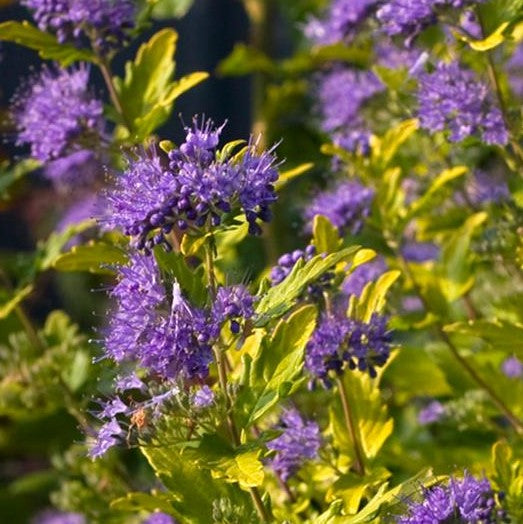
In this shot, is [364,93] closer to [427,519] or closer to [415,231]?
[415,231]

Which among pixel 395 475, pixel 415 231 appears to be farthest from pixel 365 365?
pixel 415 231

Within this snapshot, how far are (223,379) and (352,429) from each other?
1.20 ft

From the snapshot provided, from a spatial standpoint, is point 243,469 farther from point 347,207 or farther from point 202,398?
point 347,207

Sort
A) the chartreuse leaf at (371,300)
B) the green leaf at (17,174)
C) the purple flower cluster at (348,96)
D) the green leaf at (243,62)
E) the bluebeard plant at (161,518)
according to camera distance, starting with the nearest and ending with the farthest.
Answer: the chartreuse leaf at (371,300)
the bluebeard plant at (161,518)
the green leaf at (17,174)
the purple flower cluster at (348,96)
the green leaf at (243,62)

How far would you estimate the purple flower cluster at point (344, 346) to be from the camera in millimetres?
1792

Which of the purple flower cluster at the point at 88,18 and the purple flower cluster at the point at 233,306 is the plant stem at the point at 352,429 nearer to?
the purple flower cluster at the point at 233,306

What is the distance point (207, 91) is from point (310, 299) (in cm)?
427

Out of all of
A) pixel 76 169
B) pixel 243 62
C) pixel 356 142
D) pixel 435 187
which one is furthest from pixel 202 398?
pixel 243 62

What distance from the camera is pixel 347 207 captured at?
223 centimetres

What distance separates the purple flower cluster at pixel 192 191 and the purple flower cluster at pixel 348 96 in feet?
3.77

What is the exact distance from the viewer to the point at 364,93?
2.70 m

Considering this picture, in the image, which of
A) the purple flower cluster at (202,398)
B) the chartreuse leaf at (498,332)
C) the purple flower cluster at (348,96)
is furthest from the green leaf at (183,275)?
the purple flower cluster at (348,96)

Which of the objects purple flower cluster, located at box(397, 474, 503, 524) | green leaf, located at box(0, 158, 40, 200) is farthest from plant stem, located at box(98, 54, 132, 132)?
purple flower cluster, located at box(397, 474, 503, 524)

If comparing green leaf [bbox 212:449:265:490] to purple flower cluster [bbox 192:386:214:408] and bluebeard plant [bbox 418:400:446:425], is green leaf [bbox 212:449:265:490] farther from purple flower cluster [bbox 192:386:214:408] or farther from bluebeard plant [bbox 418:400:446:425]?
bluebeard plant [bbox 418:400:446:425]
